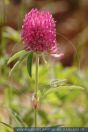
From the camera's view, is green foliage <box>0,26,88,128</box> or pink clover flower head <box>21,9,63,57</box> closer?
pink clover flower head <box>21,9,63,57</box>

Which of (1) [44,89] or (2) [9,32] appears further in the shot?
(2) [9,32]

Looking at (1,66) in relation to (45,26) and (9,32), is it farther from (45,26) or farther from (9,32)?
(45,26)

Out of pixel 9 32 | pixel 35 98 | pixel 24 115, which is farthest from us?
pixel 9 32

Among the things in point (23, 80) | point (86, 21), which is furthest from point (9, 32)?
point (86, 21)

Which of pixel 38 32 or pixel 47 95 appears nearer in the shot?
pixel 38 32

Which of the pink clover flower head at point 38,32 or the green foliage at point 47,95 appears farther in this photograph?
the green foliage at point 47,95

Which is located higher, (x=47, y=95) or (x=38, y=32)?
A: (x=38, y=32)

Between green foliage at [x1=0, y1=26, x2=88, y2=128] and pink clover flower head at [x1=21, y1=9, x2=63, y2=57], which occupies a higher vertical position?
pink clover flower head at [x1=21, y1=9, x2=63, y2=57]

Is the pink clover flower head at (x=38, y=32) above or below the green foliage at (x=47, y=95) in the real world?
above
